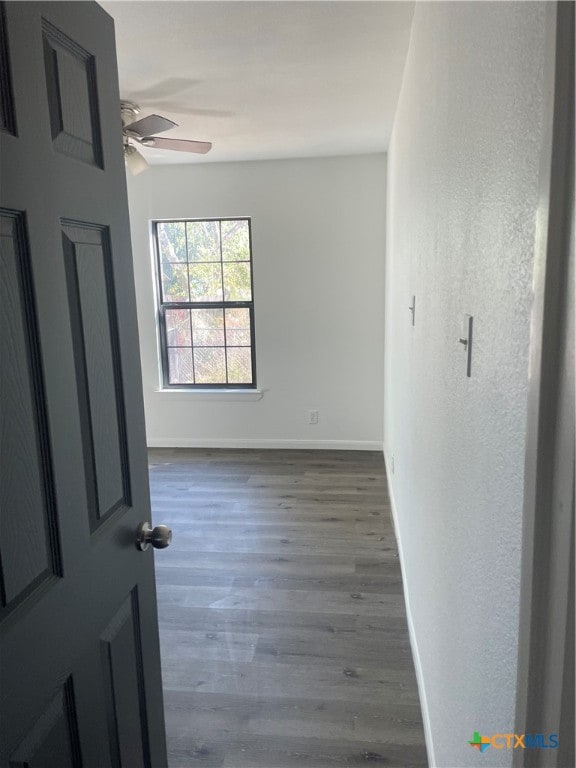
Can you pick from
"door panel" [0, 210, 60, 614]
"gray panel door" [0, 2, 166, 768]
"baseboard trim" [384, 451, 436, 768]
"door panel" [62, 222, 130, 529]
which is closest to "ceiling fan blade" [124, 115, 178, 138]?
"gray panel door" [0, 2, 166, 768]

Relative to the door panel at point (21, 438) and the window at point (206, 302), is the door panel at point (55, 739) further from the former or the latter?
the window at point (206, 302)

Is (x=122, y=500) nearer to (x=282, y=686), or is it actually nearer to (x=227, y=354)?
(x=282, y=686)

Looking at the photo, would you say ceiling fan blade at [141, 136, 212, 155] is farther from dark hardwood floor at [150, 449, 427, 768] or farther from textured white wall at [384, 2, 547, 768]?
dark hardwood floor at [150, 449, 427, 768]

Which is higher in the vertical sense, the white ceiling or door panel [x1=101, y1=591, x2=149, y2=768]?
the white ceiling

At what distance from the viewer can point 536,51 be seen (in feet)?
2.13

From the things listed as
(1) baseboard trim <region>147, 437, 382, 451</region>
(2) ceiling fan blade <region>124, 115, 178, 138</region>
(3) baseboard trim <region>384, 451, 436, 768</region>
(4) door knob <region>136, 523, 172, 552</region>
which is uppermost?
(2) ceiling fan blade <region>124, 115, 178, 138</region>

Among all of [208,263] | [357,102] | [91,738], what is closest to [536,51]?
[91,738]

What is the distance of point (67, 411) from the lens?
0.96 m

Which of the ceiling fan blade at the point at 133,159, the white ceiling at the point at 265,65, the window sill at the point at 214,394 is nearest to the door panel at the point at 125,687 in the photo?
the white ceiling at the point at 265,65

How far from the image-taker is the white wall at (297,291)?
4512mm

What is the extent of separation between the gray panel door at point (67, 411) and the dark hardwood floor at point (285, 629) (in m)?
0.69

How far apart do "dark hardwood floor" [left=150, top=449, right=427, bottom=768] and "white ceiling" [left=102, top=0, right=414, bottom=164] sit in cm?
243

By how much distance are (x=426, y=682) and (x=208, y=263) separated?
150 inches

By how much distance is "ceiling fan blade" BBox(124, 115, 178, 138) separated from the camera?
2.63 m
